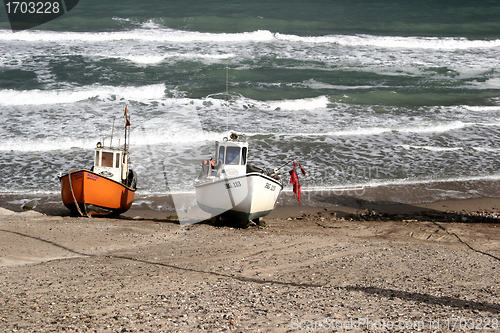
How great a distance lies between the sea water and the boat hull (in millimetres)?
3702

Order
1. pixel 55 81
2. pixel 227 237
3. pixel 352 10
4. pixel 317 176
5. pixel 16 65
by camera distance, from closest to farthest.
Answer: pixel 227 237
pixel 317 176
pixel 55 81
pixel 16 65
pixel 352 10

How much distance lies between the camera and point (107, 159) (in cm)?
1442

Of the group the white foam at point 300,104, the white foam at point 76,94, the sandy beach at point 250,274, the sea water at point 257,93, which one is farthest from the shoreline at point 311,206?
the white foam at point 76,94

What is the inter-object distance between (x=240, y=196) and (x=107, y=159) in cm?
470

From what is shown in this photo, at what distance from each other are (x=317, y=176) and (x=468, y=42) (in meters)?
34.7

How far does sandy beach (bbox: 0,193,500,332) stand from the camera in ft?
21.5

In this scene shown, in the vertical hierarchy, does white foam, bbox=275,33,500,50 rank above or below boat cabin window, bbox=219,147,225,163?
above

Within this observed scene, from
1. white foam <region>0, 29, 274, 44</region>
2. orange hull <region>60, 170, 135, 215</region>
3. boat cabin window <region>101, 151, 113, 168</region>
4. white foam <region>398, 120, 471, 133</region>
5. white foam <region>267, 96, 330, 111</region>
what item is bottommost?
orange hull <region>60, 170, 135, 215</region>

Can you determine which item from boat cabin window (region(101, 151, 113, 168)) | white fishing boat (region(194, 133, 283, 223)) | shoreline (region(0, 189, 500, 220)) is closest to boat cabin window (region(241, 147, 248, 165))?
white fishing boat (region(194, 133, 283, 223))

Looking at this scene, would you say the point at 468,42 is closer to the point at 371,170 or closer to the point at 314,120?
the point at 314,120

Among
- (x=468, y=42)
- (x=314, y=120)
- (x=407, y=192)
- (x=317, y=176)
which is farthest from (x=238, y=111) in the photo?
(x=468, y=42)

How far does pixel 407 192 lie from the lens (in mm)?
16406

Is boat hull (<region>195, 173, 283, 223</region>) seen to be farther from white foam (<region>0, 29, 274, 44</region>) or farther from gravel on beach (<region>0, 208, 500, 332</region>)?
A: white foam (<region>0, 29, 274, 44</region>)

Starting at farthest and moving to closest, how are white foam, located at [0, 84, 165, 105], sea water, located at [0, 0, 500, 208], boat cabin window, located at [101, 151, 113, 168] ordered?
1. white foam, located at [0, 84, 165, 105]
2. sea water, located at [0, 0, 500, 208]
3. boat cabin window, located at [101, 151, 113, 168]
